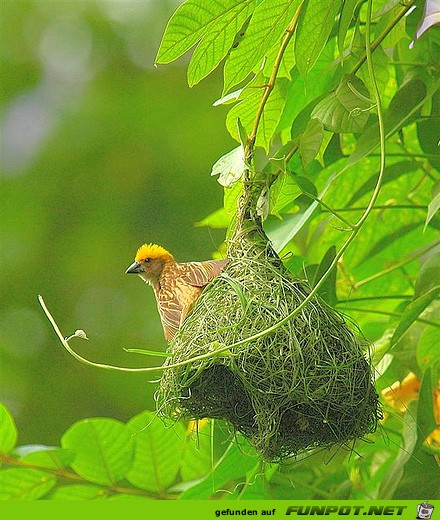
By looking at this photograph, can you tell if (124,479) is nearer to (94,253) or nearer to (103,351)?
(103,351)

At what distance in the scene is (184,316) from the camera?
1.43 metres

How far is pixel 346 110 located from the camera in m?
1.26

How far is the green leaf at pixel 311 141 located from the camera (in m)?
1.27

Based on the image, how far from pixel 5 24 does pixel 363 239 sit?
3883 millimetres

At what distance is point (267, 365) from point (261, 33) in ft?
1.41

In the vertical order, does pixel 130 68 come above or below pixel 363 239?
above

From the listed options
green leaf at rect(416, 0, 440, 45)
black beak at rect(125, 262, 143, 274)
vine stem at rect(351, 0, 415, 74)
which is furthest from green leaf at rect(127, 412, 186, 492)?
green leaf at rect(416, 0, 440, 45)

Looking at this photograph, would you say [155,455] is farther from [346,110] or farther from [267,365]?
[346,110]

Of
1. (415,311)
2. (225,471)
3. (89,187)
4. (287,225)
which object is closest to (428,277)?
(415,311)

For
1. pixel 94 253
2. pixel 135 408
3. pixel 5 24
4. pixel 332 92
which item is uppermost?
pixel 5 24

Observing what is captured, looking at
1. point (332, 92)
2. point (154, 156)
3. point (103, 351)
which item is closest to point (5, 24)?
point (154, 156)

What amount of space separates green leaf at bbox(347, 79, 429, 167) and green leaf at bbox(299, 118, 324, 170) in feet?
0.40

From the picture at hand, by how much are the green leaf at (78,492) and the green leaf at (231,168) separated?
0.68 metres

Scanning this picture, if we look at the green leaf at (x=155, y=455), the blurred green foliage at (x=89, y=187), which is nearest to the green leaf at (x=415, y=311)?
the green leaf at (x=155, y=455)
